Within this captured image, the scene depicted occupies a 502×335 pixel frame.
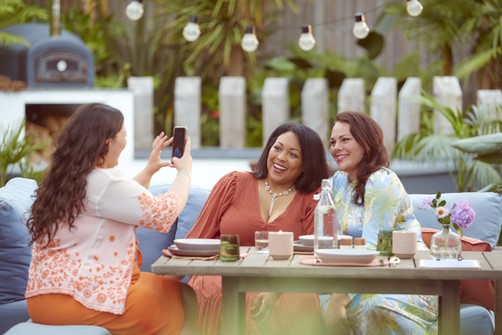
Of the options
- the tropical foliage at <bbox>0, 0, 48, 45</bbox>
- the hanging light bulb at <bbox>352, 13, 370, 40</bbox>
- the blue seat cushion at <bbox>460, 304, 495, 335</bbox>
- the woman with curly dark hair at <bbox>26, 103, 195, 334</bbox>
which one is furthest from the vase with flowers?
the tropical foliage at <bbox>0, 0, 48, 45</bbox>

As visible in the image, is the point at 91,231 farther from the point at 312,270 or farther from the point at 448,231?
the point at 448,231

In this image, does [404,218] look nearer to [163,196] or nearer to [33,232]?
[163,196]

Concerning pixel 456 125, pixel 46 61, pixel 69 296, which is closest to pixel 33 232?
pixel 69 296

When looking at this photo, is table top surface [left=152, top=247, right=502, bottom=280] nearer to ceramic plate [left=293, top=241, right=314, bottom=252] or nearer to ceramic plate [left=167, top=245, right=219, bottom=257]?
ceramic plate [left=167, top=245, right=219, bottom=257]

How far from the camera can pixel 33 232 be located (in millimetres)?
4199

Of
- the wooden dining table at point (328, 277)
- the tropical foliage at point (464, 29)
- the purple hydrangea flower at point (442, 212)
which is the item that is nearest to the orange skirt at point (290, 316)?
the wooden dining table at point (328, 277)

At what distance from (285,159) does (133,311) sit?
1121 millimetres

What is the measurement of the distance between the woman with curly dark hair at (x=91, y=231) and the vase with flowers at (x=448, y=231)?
3.19 feet

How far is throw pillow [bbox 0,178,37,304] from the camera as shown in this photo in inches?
190

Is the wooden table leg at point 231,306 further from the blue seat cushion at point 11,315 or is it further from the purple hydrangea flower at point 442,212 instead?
the blue seat cushion at point 11,315

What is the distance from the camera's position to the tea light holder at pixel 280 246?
411 centimetres

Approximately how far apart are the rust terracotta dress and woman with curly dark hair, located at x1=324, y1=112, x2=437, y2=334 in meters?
0.12

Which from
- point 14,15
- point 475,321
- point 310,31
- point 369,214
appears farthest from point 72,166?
point 14,15

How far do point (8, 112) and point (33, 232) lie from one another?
6.81m
